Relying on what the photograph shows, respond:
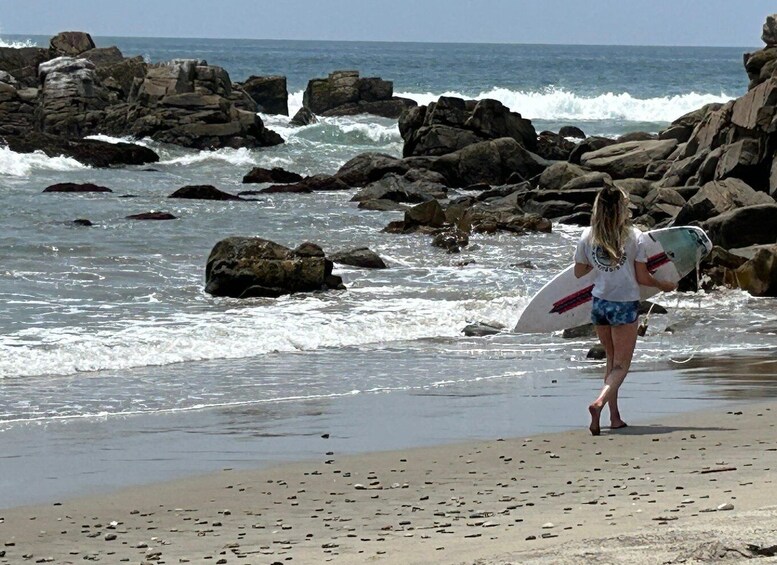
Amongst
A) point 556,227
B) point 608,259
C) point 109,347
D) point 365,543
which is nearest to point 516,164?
point 556,227

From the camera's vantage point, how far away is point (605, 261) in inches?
332

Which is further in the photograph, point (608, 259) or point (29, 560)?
point (608, 259)

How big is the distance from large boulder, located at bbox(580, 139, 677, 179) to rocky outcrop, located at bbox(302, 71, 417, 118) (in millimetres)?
25016

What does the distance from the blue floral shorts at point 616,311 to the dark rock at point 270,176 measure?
24.9 m

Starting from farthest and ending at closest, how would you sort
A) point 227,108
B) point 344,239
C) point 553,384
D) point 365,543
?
point 227,108 → point 344,239 → point 553,384 → point 365,543

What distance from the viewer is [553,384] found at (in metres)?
11.0

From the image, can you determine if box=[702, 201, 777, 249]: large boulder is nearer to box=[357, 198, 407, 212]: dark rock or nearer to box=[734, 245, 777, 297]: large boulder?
box=[734, 245, 777, 297]: large boulder

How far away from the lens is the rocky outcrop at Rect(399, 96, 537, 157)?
111 ft

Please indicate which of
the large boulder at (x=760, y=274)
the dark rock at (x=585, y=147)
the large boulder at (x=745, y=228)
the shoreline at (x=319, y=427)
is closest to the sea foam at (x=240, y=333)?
the shoreline at (x=319, y=427)

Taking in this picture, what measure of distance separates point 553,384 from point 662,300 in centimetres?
537

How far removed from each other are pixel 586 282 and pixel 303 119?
124 feet

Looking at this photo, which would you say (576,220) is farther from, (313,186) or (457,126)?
(457,126)

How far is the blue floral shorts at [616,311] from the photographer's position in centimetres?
849

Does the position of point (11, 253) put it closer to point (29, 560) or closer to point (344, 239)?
point (344, 239)
